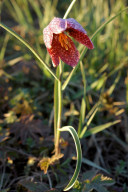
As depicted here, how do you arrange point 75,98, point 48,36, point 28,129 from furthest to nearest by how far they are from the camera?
1. point 75,98
2. point 28,129
3. point 48,36

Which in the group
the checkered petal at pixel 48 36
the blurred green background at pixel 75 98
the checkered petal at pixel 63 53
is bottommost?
the blurred green background at pixel 75 98

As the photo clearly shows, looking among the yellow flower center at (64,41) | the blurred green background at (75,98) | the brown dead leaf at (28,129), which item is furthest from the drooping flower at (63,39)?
the brown dead leaf at (28,129)

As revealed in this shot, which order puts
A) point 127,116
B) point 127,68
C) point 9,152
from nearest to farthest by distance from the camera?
1. point 9,152
2. point 127,116
3. point 127,68

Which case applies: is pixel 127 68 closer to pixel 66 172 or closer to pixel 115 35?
pixel 115 35

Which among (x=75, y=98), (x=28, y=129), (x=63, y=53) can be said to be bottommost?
(x=75, y=98)

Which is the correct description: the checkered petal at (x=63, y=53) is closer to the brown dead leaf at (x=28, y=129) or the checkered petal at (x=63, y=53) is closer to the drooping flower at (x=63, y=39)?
the drooping flower at (x=63, y=39)

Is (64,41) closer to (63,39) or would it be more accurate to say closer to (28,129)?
(63,39)

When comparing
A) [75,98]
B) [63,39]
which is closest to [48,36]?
[63,39]

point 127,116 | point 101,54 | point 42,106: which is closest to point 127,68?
point 101,54
